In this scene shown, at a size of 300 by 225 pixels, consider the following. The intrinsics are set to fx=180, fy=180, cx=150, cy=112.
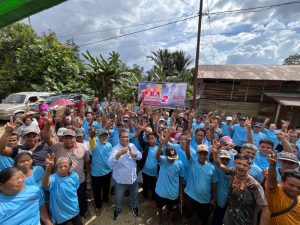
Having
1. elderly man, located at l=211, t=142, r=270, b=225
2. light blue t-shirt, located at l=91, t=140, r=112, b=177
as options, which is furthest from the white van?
elderly man, located at l=211, t=142, r=270, b=225

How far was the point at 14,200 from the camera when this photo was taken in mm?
1926

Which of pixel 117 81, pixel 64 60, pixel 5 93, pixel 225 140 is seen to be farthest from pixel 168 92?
pixel 5 93

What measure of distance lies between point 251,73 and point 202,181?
15510 millimetres

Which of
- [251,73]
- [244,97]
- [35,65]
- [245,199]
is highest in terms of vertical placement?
[35,65]

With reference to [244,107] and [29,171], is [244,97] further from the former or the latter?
[29,171]

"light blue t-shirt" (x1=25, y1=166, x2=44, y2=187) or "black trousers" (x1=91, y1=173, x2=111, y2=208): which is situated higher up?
"light blue t-shirt" (x1=25, y1=166, x2=44, y2=187)

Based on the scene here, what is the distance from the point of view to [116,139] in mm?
4699

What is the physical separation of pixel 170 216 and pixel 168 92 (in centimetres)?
741

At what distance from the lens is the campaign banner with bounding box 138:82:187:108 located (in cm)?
996

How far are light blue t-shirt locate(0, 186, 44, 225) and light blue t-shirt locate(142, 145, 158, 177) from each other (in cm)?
224

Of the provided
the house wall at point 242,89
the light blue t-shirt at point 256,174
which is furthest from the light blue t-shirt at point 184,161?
the house wall at point 242,89

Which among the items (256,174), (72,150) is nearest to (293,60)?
(256,174)

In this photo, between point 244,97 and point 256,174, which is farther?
point 244,97

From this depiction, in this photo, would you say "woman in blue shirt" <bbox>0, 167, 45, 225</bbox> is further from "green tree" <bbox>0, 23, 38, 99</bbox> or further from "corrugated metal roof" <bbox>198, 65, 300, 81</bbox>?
"green tree" <bbox>0, 23, 38, 99</bbox>
